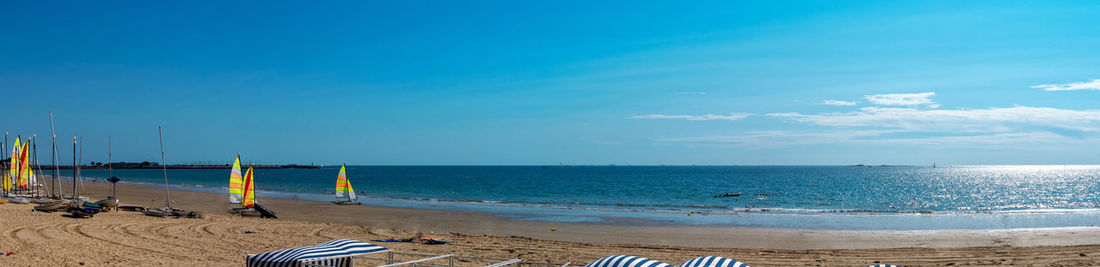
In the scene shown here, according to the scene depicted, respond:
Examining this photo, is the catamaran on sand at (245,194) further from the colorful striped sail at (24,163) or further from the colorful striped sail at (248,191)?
the colorful striped sail at (24,163)

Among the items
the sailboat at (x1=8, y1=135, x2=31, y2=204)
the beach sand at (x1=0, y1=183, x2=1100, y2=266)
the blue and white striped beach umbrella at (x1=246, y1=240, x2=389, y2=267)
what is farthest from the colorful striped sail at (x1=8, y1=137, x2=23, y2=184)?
the blue and white striped beach umbrella at (x1=246, y1=240, x2=389, y2=267)

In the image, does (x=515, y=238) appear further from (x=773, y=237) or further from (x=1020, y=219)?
(x=1020, y=219)

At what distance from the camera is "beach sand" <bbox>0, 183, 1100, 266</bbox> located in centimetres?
1205

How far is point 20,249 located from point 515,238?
10.5 meters

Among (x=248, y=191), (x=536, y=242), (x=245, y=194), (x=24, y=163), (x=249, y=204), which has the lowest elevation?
(x=536, y=242)

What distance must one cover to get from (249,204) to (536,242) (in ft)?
43.0

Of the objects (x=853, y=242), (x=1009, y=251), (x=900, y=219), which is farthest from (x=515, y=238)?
(x=900, y=219)

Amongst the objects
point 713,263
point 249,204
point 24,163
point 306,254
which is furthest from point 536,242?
point 24,163

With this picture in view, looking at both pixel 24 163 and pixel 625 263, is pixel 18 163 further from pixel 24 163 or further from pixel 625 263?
pixel 625 263

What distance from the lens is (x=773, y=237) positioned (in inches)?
725

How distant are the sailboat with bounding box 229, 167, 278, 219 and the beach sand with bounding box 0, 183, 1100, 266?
2763 mm

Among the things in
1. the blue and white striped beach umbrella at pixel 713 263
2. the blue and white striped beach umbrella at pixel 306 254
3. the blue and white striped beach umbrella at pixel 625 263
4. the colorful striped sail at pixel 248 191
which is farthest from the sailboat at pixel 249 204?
the blue and white striped beach umbrella at pixel 713 263

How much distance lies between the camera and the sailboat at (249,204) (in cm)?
2275

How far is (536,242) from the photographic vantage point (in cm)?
1603
